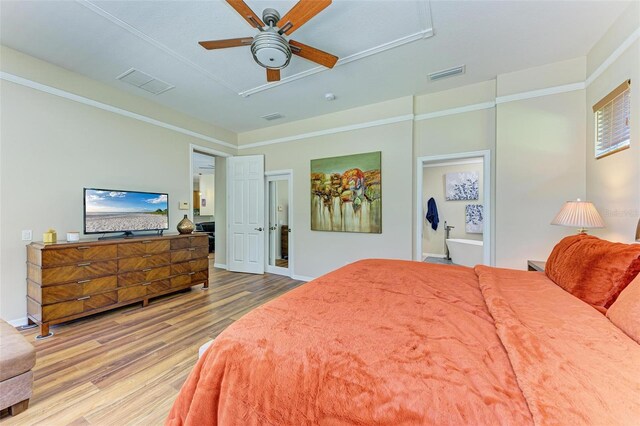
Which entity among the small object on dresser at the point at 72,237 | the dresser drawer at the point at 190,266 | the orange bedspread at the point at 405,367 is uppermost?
the small object on dresser at the point at 72,237

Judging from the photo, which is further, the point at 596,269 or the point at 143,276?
the point at 143,276

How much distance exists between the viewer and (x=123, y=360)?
2.06 meters

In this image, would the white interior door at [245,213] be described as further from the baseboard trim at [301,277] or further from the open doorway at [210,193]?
the baseboard trim at [301,277]

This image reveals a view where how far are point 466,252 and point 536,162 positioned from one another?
272 centimetres

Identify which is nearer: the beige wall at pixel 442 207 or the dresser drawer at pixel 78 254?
the dresser drawer at pixel 78 254

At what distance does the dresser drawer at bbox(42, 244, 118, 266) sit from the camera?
2.46 m

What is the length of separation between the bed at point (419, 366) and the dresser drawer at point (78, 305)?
2519 millimetres

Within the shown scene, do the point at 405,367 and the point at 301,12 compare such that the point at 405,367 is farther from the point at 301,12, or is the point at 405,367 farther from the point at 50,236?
the point at 50,236

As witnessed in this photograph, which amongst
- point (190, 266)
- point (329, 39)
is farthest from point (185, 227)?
point (329, 39)

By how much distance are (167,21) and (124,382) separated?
116 inches

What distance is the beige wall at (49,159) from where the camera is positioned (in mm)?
2594

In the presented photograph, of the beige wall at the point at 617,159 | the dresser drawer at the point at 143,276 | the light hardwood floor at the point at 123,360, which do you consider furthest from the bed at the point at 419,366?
the dresser drawer at the point at 143,276

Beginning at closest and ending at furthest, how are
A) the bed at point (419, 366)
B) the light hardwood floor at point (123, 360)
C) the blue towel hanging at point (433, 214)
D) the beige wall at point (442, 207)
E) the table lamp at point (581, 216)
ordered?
the bed at point (419, 366), the light hardwood floor at point (123, 360), the table lamp at point (581, 216), the beige wall at point (442, 207), the blue towel hanging at point (433, 214)

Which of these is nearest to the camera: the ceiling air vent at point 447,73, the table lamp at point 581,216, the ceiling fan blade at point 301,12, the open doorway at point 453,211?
the ceiling fan blade at point 301,12
